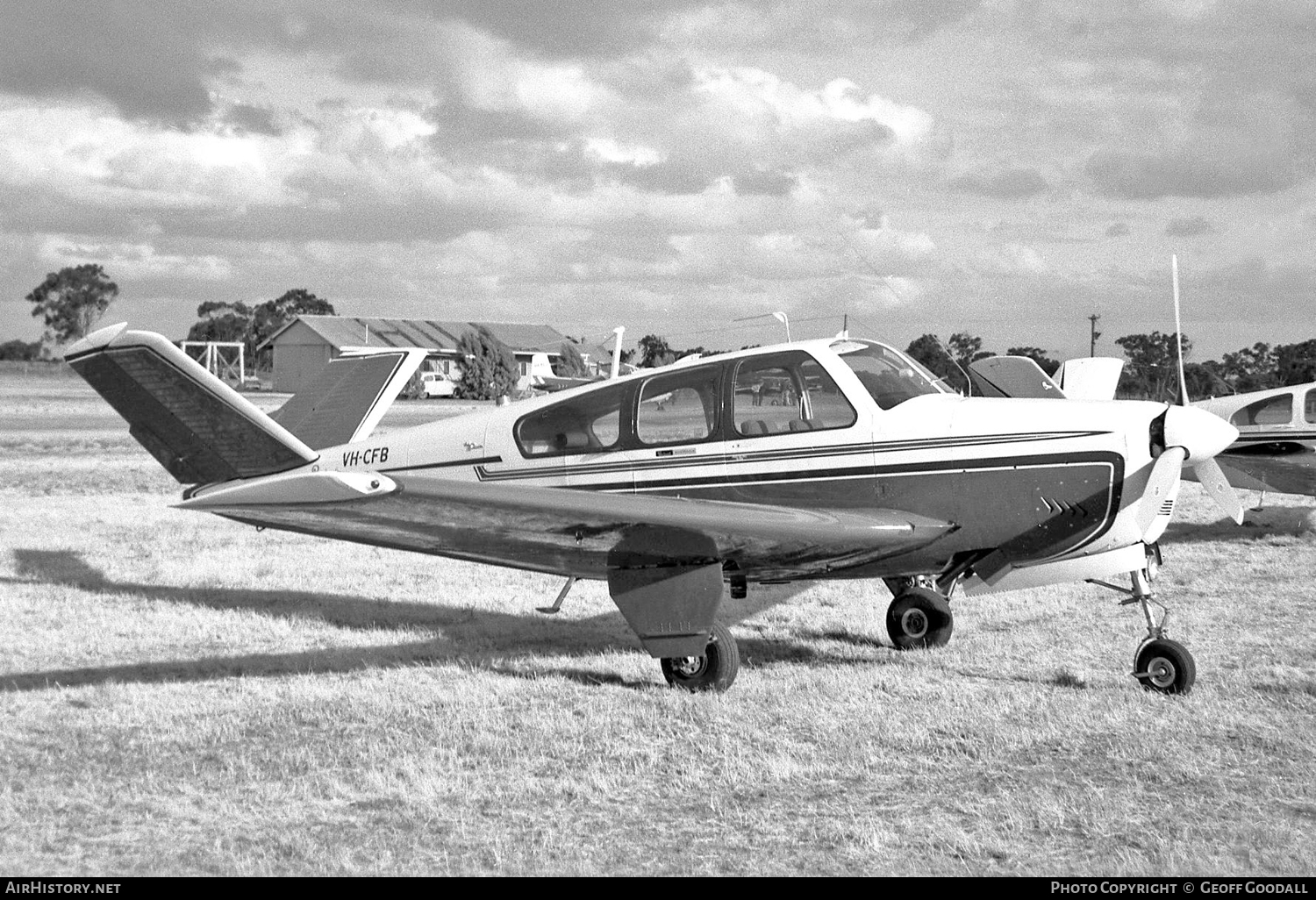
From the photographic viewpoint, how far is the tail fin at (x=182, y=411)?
8.45 metres

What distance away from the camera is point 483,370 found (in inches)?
2648

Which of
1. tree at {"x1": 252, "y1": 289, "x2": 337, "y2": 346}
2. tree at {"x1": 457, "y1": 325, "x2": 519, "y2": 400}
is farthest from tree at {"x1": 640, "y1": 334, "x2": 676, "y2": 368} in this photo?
tree at {"x1": 252, "y1": 289, "x2": 337, "y2": 346}

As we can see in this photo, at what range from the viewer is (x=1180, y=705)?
6.77 meters

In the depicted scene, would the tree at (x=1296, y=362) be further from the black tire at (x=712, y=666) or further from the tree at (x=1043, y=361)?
the black tire at (x=712, y=666)

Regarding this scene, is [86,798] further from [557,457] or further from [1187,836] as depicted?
[1187,836]

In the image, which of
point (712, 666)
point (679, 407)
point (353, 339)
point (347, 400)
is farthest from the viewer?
point (353, 339)

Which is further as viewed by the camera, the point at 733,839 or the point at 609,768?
the point at 609,768

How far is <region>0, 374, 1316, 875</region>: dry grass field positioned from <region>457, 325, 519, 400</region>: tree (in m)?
55.9

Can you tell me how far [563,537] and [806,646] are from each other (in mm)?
2552

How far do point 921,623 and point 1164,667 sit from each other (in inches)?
81.2

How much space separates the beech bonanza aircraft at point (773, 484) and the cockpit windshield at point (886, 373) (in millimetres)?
17

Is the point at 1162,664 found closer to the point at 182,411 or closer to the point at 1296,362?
the point at 182,411

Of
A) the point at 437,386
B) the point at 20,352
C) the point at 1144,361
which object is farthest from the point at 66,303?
the point at 1144,361
